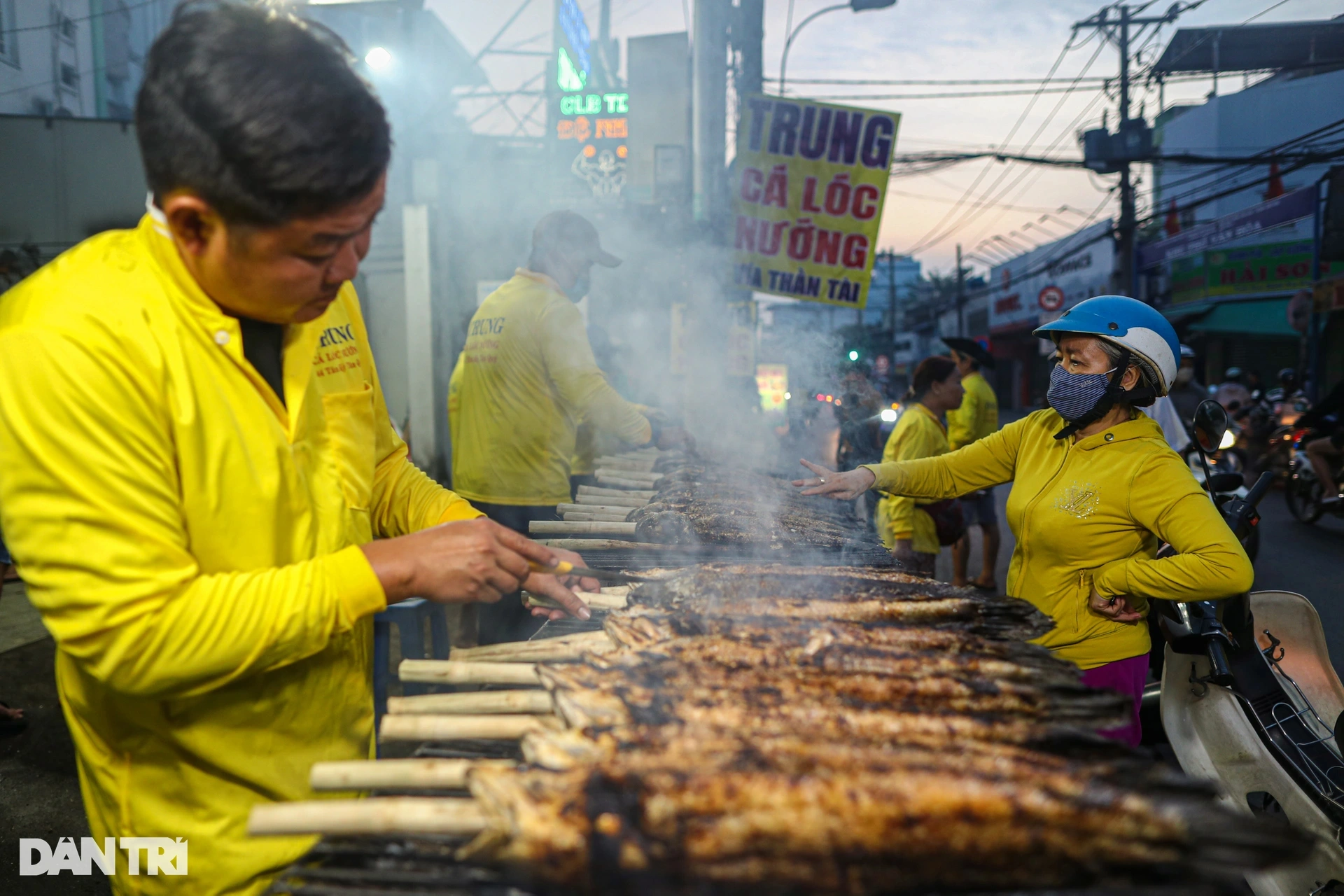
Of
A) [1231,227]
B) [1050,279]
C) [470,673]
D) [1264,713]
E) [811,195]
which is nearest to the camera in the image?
[470,673]

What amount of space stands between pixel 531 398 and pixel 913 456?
3.33m

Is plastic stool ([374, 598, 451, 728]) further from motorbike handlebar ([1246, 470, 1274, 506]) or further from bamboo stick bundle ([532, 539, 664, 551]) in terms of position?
motorbike handlebar ([1246, 470, 1274, 506])

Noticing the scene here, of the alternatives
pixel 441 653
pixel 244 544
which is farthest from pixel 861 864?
pixel 441 653

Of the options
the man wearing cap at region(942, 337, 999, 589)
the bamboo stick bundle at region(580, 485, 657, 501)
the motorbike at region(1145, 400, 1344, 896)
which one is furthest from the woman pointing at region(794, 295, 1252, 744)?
the man wearing cap at region(942, 337, 999, 589)

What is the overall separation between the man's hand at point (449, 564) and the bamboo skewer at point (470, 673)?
18 centimetres

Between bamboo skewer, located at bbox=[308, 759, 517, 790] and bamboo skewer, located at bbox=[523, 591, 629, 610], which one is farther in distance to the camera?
bamboo skewer, located at bbox=[523, 591, 629, 610]

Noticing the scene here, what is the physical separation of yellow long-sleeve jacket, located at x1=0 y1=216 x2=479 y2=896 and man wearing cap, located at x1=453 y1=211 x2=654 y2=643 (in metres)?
2.89

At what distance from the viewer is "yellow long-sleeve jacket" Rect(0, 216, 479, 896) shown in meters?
1.27

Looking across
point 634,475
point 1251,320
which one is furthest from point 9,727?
point 1251,320

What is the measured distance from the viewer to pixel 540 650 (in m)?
1.96

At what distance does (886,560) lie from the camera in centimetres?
330

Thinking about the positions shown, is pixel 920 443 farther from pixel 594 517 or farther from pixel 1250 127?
pixel 1250 127

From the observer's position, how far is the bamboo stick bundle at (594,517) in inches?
150

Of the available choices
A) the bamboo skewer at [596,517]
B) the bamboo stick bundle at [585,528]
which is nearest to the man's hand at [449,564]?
the bamboo stick bundle at [585,528]
